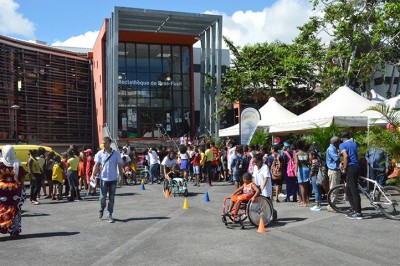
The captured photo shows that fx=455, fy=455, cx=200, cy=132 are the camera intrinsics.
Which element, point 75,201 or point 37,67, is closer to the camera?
point 75,201

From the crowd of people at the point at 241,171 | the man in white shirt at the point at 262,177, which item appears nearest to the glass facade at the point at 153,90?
the crowd of people at the point at 241,171

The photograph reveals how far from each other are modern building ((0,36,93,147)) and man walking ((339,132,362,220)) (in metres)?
24.7

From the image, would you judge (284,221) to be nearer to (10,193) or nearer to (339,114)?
(10,193)

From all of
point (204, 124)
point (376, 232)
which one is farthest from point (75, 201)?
point (204, 124)

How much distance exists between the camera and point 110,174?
10016 mm

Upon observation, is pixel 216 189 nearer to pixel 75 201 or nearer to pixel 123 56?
pixel 75 201

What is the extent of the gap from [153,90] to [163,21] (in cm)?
654

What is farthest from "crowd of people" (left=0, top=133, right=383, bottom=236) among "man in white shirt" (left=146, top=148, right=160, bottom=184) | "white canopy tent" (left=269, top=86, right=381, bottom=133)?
"man in white shirt" (left=146, top=148, right=160, bottom=184)

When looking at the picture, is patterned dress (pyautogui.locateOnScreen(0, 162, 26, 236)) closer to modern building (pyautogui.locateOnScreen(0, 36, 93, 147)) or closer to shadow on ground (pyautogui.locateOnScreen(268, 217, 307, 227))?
shadow on ground (pyautogui.locateOnScreen(268, 217, 307, 227))

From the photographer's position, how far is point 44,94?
35062mm

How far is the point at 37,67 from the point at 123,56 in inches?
254

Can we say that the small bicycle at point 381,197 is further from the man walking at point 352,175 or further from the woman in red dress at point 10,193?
the woman in red dress at point 10,193

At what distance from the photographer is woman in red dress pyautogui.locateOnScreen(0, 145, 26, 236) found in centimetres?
829

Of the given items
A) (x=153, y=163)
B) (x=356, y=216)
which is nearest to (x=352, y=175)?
(x=356, y=216)
